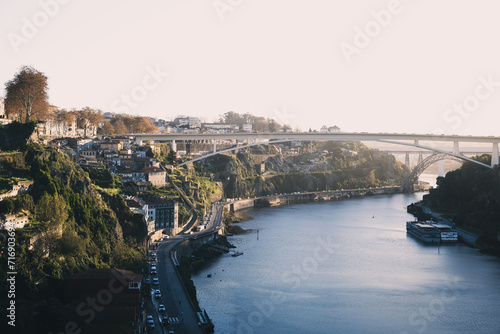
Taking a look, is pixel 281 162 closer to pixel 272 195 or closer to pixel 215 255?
pixel 272 195

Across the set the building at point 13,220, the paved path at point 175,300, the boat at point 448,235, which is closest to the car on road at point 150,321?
the paved path at point 175,300

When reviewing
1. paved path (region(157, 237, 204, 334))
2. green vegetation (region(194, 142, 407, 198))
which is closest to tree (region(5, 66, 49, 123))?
paved path (region(157, 237, 204, 334))

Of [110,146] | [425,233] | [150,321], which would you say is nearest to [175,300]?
[150,321]

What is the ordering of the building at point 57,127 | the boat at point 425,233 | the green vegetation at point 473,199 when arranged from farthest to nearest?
the building at point 57,127, the green vegetation at point 473,199, the boat at point 425,233

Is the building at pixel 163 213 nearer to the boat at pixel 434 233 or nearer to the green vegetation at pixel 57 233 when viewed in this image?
the green vegetation at pixel 57 233

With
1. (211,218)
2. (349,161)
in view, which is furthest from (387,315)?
(349,161)
